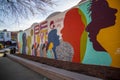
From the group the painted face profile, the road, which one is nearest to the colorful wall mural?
the painted face profile

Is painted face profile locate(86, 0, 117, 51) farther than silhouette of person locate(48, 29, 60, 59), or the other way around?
silhouette of person locate(48, 29, 60, 59)

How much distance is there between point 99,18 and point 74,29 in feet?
8.66

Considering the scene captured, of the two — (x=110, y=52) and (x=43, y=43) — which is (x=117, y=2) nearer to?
(x=110, y=52)

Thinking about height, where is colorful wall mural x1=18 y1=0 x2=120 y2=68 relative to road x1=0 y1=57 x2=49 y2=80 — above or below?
above

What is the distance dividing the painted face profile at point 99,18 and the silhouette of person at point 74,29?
0.97 m

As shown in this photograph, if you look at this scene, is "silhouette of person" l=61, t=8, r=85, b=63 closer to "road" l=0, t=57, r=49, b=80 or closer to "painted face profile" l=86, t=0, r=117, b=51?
"painted face profile" l=86, t=0, r=117, b=51

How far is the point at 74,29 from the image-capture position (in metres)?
11.7

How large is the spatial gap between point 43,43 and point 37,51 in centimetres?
223

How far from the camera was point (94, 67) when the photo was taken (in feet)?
31.4

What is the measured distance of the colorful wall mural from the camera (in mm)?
8484

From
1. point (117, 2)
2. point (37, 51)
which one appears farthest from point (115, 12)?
point (37, 51)

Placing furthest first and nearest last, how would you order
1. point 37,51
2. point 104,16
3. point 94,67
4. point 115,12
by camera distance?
point 37,51
point 94,67
point 104,16
point 115,12

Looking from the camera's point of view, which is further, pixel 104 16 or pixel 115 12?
pixel 104 16

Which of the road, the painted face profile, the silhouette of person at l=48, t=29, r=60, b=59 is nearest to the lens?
the painted face profile
